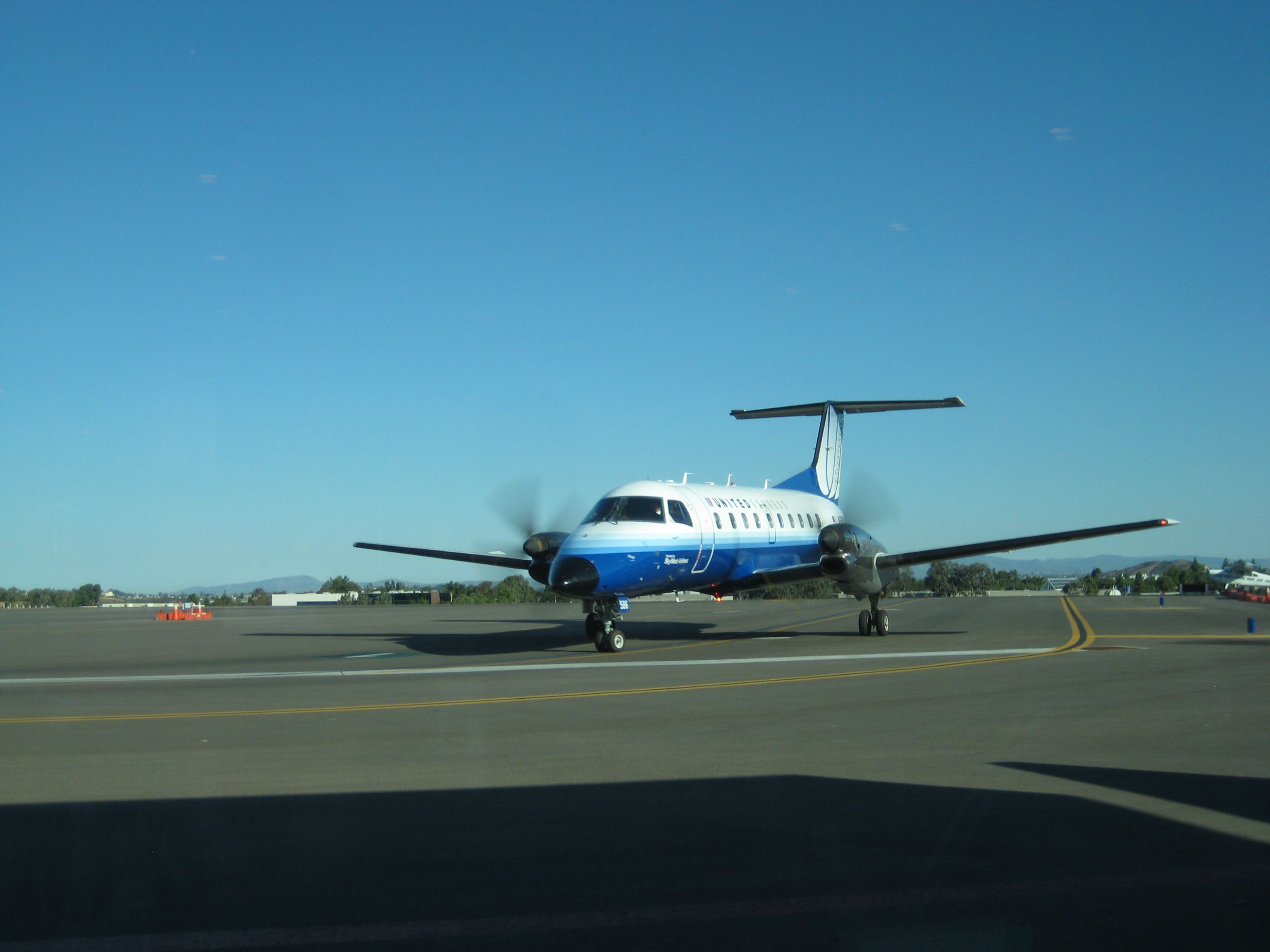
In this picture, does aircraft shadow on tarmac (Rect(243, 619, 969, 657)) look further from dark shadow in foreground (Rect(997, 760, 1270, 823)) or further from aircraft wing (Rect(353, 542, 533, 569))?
dark shadow in foreground (Rect(997, 760, 1270, 823))

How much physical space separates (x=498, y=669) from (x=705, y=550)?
6.90m

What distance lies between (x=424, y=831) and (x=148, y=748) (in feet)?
14.6

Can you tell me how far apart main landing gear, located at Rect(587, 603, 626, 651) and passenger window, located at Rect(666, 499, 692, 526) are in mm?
2581

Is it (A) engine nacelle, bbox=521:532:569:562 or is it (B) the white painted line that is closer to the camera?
(B) the white painted line

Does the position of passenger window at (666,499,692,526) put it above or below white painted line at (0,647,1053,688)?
above

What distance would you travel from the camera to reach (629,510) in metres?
21.0

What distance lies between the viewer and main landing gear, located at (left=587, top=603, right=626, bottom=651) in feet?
65.4

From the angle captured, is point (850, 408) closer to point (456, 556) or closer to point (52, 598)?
point (456, 556)

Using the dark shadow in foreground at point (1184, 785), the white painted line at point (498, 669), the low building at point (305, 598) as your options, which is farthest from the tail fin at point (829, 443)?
the low building at point (305, 598)

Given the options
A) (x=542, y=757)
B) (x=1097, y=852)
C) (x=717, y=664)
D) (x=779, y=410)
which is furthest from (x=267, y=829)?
(x=779, y=410)

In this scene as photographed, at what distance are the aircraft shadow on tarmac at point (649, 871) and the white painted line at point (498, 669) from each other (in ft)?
31.2

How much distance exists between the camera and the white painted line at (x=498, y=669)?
52.3 ft

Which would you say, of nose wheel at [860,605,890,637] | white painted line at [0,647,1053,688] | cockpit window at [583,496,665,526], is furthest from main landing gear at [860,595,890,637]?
cockpit window at [583,496,665,526]

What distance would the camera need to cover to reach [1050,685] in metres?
13.1
